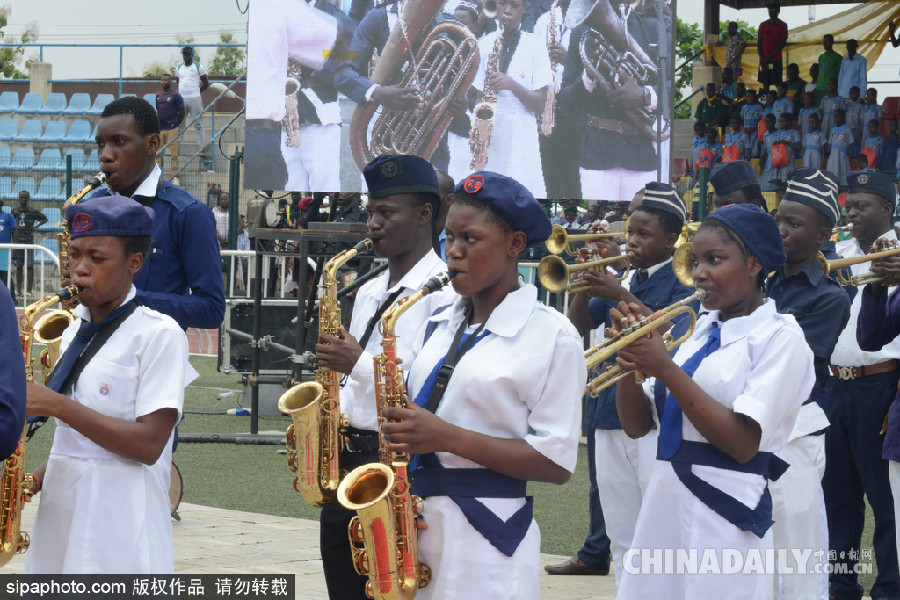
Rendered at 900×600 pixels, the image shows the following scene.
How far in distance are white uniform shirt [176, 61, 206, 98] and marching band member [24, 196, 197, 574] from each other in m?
21.2

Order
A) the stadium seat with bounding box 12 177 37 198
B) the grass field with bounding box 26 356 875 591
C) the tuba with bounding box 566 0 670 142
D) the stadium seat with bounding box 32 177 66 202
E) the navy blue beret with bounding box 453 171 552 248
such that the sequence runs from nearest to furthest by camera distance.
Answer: the navy blue beret with bounding box 453 171 552 248 → the grass field with bounding box 26 356 875 591 → the tuba with bounding box 566 0 670 142 → the stadium seat with bounding box 32 177 66 202 → the stadium seat with bounding box 12 177 37 198

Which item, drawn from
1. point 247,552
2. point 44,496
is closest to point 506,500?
point 44,496

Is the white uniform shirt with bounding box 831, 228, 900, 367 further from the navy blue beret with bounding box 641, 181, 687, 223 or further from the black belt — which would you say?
the black belt

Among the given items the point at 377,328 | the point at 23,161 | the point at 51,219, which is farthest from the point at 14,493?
the point at 23,161

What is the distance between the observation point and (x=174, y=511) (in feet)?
22.9

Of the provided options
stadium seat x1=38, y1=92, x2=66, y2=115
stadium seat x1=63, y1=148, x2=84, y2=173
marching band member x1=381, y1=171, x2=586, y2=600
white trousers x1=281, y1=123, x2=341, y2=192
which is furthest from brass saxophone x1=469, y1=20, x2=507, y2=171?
stadium seat x1=38, y1=92, x2=66, y2=115

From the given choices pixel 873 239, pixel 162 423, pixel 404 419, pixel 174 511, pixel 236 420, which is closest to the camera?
pixel 404 419

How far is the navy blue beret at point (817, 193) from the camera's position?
4934 millimetres

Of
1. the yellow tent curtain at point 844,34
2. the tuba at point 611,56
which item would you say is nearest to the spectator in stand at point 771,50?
the yellow tent curtain at point 844,34

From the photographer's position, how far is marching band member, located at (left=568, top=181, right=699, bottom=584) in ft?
17.4

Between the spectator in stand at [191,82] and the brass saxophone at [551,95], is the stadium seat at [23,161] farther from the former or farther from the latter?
the brass saxophone at [551,95]

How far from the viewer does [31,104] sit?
32.3 meters

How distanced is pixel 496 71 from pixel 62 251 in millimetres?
Answer: 11116

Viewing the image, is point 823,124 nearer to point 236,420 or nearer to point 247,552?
point 236,420
